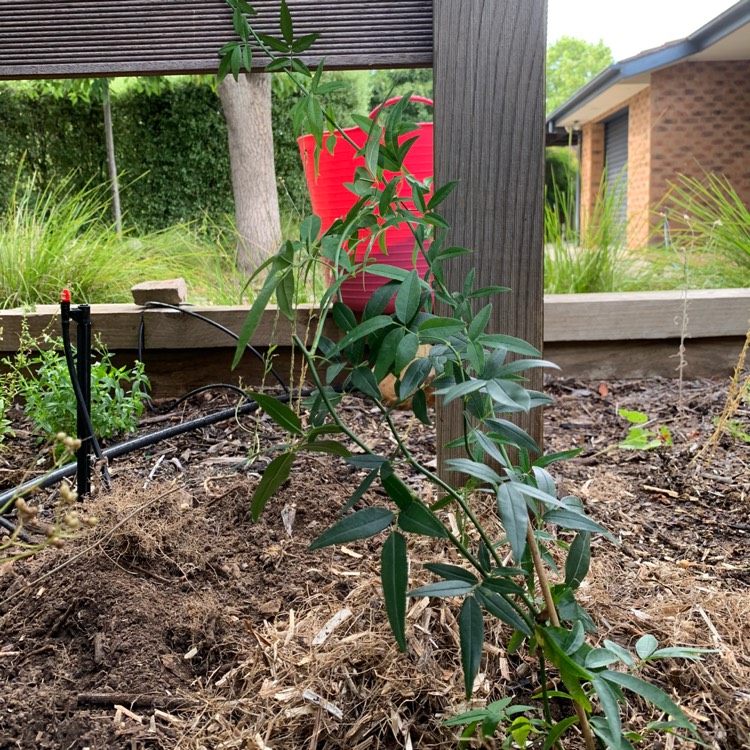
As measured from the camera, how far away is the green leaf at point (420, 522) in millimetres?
836

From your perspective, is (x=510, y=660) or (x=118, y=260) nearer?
(x=510, y=660)

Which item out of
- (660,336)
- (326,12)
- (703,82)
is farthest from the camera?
(703,82)

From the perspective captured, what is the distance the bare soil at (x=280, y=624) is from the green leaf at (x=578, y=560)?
11.3 inches

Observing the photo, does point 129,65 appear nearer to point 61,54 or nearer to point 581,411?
point 61,54

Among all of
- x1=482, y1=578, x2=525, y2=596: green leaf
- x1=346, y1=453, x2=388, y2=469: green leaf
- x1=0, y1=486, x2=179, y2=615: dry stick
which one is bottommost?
x1=0, y1=486, x2=179, y2=615: dry stick

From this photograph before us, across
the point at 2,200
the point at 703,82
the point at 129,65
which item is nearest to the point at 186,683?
the point at 129,65

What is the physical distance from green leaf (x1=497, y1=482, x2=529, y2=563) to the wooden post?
2.70 feet

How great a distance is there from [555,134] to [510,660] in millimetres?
17476

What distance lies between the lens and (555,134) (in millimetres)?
17328

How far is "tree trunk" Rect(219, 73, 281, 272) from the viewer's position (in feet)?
26.2

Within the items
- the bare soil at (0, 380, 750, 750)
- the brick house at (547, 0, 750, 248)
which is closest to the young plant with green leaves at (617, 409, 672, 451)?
the bare soil at (0, 380, 750, 750)

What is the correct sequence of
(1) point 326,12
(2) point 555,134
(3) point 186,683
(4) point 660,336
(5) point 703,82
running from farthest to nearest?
(2) point 555,134
(5) point 703,82
(4) point 660,336
(1) point 326,12
(3) point 186,683

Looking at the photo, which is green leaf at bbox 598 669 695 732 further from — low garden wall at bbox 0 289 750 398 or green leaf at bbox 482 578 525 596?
low garden wall at bbox 0 289 750 398

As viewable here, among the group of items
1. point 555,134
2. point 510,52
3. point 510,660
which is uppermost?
point 555,134
